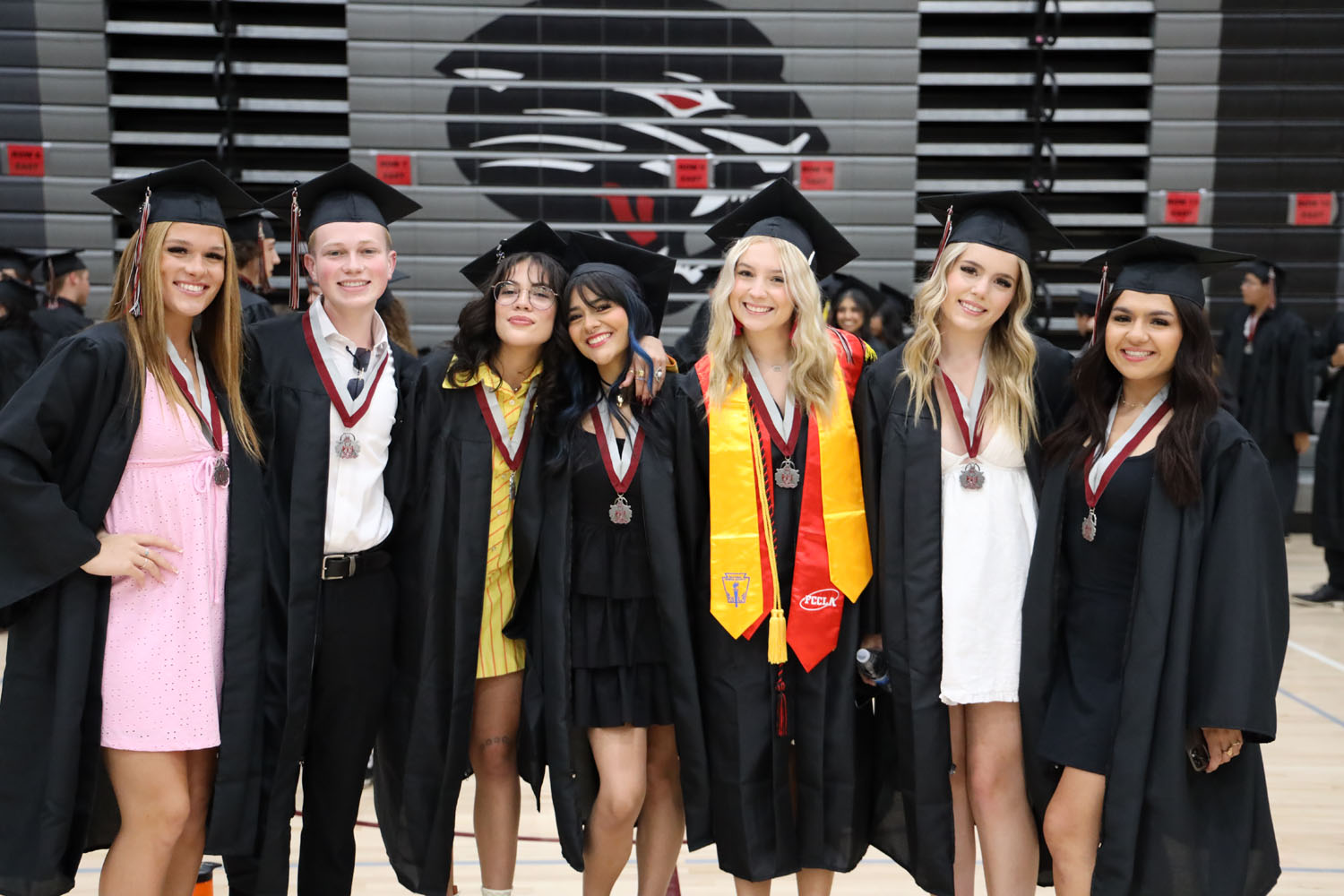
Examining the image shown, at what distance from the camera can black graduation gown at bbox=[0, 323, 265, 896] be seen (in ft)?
7.66

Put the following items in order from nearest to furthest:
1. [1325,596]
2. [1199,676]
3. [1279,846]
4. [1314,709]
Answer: [1199,676], [1279,846], [1314,709], [1325,596]

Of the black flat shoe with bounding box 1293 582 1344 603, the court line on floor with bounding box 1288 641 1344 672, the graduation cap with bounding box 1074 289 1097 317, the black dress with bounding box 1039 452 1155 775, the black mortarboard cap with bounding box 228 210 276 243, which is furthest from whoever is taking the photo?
the graduation cap with bounding box 1074 289 1097 317

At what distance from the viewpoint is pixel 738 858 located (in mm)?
2736

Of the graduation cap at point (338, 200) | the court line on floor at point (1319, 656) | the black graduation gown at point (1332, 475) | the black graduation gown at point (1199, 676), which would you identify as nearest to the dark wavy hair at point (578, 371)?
the graduation cap at point (338, 200)

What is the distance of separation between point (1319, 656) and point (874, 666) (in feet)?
14.5

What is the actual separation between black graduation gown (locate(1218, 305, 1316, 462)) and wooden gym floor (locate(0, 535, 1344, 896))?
3279 millimetres

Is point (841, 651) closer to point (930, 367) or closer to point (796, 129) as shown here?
point (930, 367)

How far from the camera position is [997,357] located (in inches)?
111

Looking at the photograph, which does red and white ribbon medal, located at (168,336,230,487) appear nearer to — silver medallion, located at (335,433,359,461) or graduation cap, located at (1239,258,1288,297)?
silver medallion, located at (335,433,359,461)

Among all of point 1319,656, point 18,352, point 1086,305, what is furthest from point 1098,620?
point 18,352

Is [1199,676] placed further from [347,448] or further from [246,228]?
[246,228]

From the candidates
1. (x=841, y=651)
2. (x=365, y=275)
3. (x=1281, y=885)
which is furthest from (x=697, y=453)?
(x=1281, y=885)

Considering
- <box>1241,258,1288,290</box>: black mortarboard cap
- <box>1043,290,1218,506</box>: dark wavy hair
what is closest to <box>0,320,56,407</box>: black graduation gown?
<box>1043,290,1218,506</box>: dark wavy hair

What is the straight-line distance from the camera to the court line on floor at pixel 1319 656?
5.84 m
